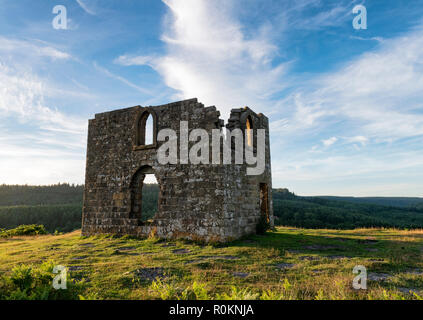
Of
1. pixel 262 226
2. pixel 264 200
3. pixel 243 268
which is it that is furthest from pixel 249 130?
pixel 243 268

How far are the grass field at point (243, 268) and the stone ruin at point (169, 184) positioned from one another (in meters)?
0.91

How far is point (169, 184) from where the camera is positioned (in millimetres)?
11062

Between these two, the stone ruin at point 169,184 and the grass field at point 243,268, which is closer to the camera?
the grass field at point 243,268

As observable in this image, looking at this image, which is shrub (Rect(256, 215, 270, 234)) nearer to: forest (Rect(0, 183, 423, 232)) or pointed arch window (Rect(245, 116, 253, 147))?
pointed arch window (Rect(245, 116, 253, 147))

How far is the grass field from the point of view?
4.56 meters

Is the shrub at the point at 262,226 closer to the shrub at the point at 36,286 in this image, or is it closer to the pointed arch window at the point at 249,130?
the pointed arch window at the point at 249,130

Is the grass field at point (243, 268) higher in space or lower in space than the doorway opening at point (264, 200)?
lower

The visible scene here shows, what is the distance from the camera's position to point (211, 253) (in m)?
8.23

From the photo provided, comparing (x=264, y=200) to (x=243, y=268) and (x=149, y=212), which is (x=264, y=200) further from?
(x=149, y=212)

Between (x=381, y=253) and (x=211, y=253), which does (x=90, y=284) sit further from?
(x=381, y=253)

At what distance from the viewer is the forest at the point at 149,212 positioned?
31969mm

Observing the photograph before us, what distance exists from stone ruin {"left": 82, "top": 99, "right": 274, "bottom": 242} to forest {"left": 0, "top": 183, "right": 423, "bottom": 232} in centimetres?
1567

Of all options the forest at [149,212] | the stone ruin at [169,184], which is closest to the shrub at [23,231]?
the stone ruin at [169,184]

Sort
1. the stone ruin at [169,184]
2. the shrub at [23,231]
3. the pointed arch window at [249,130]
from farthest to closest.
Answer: the shrub at [23,231]
the pointed arch window at [249,130]
the stone ruin at [169,184]
